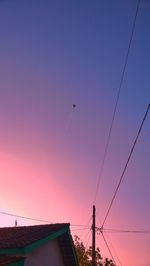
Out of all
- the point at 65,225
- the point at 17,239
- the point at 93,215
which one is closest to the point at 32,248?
the point at 17,239

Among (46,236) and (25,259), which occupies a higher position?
(46,236)

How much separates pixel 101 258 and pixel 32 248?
74.6ft

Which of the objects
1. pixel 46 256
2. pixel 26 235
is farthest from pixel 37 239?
pixel 46 256

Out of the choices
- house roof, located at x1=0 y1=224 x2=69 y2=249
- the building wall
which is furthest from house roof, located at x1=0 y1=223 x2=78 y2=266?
the building wall

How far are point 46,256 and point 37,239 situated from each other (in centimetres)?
169

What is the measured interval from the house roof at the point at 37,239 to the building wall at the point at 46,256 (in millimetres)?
387

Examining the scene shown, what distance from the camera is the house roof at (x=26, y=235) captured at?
43.1 feet

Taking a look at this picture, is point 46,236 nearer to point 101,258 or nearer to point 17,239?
point 17,239

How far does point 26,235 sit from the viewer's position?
48.7 ft

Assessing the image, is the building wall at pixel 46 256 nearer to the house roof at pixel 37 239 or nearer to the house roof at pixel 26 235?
the house roof at pixel 37 239

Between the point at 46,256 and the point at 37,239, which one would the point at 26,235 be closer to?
the point at 46,256

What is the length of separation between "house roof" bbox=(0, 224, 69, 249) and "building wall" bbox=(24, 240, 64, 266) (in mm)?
535

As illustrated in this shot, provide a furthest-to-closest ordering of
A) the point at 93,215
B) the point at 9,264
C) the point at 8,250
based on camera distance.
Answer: the point at 93,215, the point at 8,250, the point at 9,264

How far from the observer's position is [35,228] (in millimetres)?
16547
